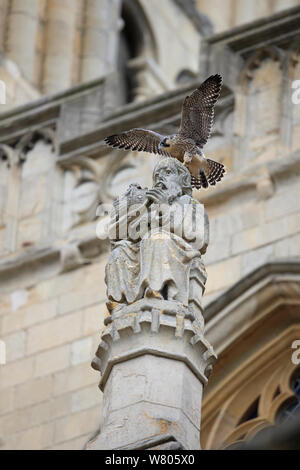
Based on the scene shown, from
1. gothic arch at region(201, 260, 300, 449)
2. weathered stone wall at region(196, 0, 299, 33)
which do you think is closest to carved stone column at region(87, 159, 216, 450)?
gothic arch at region(201, 260, 300, 449)

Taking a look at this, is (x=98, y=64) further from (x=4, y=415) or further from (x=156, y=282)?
(x=156, y=282)

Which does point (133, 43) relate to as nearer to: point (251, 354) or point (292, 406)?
point (251, 354)

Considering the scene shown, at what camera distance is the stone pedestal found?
9.30m

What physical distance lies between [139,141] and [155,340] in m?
1.81

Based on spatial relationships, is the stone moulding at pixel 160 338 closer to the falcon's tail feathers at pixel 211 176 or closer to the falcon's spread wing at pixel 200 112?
the falcon's tail feathers at pixel 211 176

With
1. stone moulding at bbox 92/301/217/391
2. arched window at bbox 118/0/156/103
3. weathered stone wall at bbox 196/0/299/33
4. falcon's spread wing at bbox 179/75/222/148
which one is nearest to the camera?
stone moulding at bbox 92/301/217/391

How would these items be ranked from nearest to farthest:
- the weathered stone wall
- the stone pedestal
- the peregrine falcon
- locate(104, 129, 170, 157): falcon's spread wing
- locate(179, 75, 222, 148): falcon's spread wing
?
the stone pedestal → the peregrine falcon → locate(179, 75, 222, 148): falcon's spread wing → locate(104, 129, 170, 157): falcon's spread wing → the weathered stone wall

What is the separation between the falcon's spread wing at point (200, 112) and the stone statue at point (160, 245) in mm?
385

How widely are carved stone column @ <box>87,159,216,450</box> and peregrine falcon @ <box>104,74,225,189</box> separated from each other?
335 mm

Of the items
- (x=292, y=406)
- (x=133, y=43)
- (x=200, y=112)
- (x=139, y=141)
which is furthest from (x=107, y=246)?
(x=133, y=43)

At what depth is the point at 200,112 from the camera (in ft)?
35.8

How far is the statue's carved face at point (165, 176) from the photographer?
10352 mm

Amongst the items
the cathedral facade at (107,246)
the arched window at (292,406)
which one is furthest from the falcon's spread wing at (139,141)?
the arched window at (292,406)

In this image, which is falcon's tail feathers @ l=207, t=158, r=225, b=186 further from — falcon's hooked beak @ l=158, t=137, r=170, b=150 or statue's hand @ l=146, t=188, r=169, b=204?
statue's hand @ l=146, t=188, r=169, b=204
